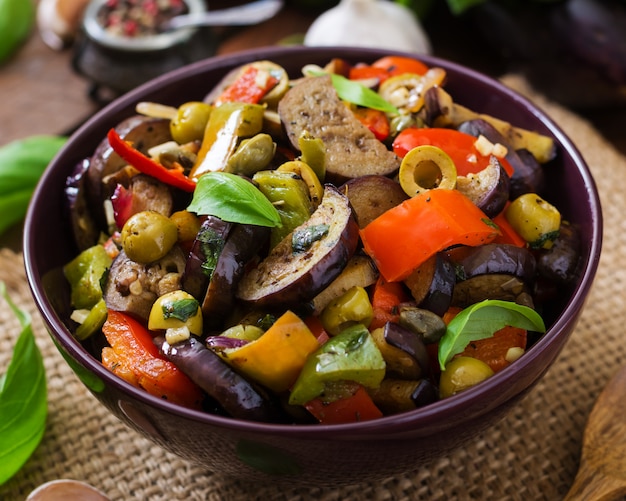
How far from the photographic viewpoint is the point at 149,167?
245cm

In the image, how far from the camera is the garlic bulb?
182 inches

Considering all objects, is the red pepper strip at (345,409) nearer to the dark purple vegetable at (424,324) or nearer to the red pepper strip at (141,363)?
the dark purple vegetable at (424,324)

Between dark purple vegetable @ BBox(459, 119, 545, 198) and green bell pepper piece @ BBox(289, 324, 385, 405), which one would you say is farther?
dark purple vegetable @ BBox(459, 119, 545, 198)

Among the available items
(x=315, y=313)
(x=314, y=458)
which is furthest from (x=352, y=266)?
(x=314, y=458)

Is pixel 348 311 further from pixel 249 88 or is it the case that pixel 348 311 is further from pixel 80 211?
pixel 80 211

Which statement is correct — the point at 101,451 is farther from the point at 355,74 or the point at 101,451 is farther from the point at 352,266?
the point at 355,74

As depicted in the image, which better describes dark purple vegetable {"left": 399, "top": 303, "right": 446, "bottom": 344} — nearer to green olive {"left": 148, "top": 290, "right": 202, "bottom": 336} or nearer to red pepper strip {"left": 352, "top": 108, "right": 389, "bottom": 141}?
green olive {"left": 148, "top": 290, "right": 202, "bottom": 336}

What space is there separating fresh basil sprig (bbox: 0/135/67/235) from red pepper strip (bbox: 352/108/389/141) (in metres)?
1.68

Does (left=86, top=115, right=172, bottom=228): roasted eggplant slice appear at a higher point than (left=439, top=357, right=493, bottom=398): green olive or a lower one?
lower

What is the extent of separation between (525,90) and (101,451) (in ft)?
10.2

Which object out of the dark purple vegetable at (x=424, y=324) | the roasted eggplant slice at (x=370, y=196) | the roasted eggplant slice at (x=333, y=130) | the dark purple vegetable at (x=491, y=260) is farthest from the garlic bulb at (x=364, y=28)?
the dark purple vegetable at (x=424, y=324)

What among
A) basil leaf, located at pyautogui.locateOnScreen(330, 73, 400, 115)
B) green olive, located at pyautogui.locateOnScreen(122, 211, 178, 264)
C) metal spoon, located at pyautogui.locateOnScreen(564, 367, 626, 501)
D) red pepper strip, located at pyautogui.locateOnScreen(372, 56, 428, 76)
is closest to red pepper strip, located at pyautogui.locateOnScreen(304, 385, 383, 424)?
green olive, located at pyautogui.locateOnScreen(122, 211, 178, 264)

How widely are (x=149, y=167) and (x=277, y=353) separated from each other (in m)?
0.81

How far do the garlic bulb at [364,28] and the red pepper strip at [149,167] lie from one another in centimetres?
235
